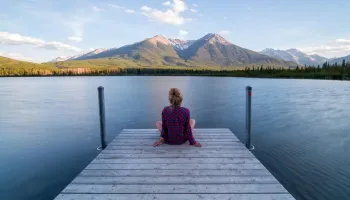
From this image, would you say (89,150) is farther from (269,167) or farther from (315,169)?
(315,169)

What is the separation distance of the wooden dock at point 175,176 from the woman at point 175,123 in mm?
248

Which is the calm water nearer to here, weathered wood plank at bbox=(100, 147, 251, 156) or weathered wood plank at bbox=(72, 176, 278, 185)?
weathered wood plank at bbox=(100, 147, 251, 156)

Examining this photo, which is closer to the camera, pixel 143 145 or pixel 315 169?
pixel 143 145

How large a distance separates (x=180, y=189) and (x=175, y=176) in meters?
0.55

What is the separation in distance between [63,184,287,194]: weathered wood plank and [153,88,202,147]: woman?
2313mm

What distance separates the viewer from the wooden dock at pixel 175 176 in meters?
4.29

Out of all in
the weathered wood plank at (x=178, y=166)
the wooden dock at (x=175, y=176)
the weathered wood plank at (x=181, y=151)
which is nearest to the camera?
the wooden dock at (x=175, y=176)

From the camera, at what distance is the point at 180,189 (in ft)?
14.6

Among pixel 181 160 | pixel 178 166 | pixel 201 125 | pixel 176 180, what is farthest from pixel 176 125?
pixel 201 125

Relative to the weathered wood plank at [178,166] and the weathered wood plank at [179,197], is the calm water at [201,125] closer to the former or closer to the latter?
the weathered wood plank at [178,166]

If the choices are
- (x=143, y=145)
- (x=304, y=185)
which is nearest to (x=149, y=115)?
(x=143, y=145)

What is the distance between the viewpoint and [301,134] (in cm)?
1320

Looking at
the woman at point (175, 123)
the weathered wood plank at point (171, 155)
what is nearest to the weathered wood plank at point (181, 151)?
the weathered wood plank at point (171, 155)

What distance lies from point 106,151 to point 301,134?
11.5m
